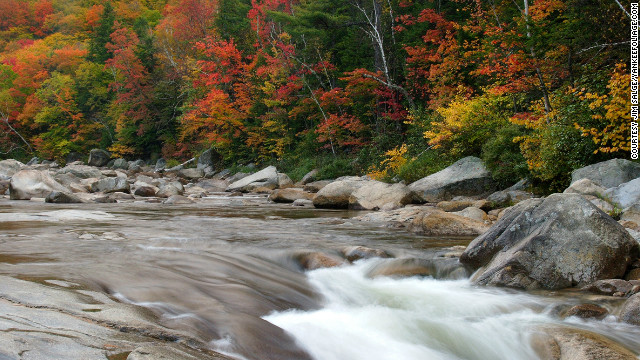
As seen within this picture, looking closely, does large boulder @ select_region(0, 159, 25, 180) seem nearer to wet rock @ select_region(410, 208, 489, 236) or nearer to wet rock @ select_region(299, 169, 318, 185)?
wet rock @ select_region(299, 169, 318, 185)

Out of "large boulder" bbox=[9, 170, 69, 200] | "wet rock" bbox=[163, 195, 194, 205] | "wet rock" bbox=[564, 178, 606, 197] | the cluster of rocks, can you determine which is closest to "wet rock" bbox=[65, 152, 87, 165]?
the cluster of rocks

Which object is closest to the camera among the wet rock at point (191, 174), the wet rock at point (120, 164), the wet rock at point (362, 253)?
the wet rock at point (362, 253)

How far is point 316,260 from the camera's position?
5.97 metres

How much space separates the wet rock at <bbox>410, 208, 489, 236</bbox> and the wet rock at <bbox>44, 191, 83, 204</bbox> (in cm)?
1067

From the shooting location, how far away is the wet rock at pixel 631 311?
379 cm

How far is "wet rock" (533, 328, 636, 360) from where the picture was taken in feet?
10.3

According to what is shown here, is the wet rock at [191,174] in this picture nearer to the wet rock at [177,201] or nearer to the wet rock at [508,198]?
the wet rock at [177,201]

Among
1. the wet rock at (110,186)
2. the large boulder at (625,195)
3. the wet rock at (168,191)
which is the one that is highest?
the large boulder at (625,195)

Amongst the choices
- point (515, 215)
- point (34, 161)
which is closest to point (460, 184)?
point (515, 215)

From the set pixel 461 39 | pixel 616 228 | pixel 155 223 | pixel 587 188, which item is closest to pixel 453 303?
pixel 616 228

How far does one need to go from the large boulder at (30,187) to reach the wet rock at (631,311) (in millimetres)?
14501

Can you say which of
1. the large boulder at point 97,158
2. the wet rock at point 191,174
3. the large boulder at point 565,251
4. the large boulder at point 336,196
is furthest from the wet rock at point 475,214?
the large boulder at point 97,158

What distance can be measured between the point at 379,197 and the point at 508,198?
140 inches

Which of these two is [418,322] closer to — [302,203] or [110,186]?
[302,203]
